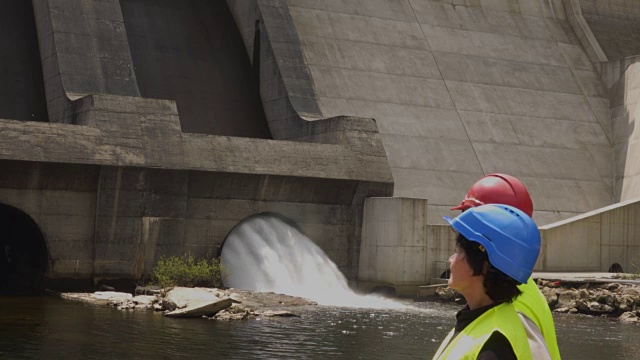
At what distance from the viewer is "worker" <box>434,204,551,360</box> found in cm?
292

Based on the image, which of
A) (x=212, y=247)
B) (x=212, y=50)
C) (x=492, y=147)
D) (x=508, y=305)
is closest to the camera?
(x=508, y=305)

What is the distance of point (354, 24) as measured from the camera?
33.8 meters

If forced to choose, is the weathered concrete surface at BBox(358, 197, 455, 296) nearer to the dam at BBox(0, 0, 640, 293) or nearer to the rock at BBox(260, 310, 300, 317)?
the dam at BBox(0, 0, 640, 293)

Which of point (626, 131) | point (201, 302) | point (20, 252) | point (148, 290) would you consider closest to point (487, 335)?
point (201, 302)

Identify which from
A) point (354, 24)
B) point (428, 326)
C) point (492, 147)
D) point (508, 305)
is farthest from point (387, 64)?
point (508, 305)

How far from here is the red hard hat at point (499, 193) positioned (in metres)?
3.67

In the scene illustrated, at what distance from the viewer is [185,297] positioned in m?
19.3

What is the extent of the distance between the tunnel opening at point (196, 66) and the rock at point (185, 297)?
8.81 metres

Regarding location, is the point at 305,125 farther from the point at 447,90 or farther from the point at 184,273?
the point at 447,90

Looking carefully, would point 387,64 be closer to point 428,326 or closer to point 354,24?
point 354,24

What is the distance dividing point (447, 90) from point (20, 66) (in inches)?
544

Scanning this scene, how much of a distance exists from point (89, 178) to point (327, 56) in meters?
11.4

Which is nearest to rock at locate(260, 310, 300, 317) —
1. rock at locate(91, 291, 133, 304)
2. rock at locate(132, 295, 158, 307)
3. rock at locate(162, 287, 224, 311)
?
rock at locate(162, 287, 224, 311)

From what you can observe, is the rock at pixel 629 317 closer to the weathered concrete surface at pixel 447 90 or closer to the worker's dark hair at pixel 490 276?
the weathered concrete surface at pixel 447 90
